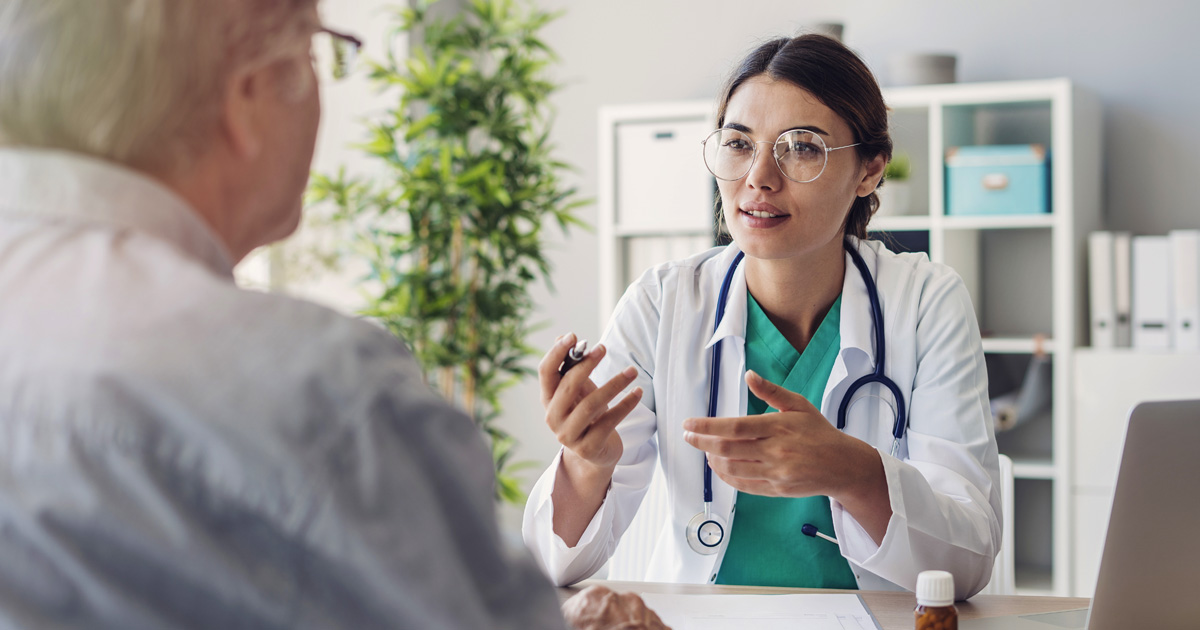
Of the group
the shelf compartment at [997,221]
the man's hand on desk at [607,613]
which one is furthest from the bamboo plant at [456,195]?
the man's hand on desk at [607,613]

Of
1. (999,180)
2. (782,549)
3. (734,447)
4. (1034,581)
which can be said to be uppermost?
(999,180)

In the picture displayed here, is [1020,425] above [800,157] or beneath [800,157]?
beneath

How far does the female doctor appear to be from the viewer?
4.07 feet

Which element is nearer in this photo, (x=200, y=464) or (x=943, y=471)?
(x=200, y=464)

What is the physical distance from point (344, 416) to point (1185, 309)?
304 cm

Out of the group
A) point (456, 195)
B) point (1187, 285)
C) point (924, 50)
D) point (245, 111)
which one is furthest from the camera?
point (924, 50)

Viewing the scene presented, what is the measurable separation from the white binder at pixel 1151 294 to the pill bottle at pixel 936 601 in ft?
7.82

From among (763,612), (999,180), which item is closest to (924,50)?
(999,180)

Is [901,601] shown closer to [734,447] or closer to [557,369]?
[734,447]

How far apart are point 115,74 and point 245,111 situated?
0.08m

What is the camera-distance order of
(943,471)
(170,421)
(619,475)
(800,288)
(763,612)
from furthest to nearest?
(800,288)
(619,475)
(943,471)
(763,612)
(170,421)

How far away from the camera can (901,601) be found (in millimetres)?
1156

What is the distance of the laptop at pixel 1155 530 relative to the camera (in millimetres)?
868

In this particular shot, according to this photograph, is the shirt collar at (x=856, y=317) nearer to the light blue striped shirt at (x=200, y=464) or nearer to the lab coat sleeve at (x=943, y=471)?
the lab coat sleeve at (x=943, y=471)
